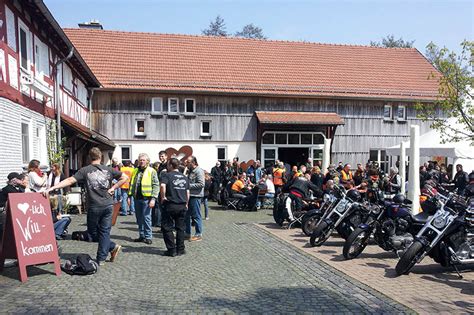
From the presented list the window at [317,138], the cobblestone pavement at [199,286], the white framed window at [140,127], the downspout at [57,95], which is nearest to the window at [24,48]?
the downspout at [57,95]

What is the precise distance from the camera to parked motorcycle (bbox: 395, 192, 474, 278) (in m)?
6.27

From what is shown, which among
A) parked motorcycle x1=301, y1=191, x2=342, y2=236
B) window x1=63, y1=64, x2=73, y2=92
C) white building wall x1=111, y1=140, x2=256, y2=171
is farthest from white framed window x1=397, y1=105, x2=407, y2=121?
parked motorcycle x1=301, y1=191, x2=342, y2=236

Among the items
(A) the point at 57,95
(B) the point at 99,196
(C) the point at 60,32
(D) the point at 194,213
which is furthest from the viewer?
(A) the point at 57,95

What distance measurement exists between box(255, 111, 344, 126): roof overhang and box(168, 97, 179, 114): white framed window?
4.29 meters

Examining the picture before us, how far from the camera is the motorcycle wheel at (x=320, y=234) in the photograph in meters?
8.48

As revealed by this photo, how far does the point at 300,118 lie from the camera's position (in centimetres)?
2355

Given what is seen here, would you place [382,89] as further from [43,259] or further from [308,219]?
[43,259]

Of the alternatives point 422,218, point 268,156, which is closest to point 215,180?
point 268,156

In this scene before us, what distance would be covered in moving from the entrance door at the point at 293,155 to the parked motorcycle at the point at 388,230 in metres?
17.0

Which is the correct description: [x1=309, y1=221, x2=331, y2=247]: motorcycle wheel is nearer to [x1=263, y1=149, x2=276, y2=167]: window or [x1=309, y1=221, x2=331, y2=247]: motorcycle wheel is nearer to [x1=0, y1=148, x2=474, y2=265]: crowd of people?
[x1=0, y1=148, x2=474, y2=265]: crowd of people

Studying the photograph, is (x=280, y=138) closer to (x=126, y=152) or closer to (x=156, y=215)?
(x=126, y=152)

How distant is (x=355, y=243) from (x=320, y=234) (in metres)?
1.15

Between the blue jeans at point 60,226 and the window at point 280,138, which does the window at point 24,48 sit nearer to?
the blue jeans at point 60,226

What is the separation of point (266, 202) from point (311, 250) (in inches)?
283
